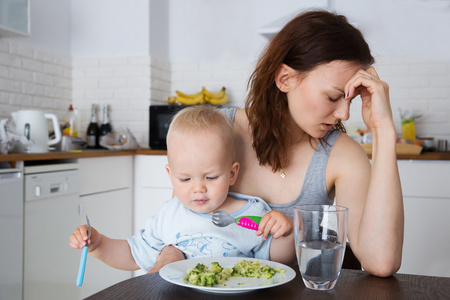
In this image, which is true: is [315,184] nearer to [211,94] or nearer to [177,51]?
[211,94]

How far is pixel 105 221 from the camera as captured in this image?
316cm

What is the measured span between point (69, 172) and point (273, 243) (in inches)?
70.9

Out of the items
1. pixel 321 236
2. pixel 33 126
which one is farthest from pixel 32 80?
pixel 321 236

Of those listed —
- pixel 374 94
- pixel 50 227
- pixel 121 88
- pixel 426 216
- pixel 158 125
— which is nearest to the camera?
pixel 374 94

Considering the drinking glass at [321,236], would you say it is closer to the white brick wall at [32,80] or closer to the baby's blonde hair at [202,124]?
the baby's blonde hair at [202,124]

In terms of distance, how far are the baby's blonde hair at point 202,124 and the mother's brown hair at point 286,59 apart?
0.17m

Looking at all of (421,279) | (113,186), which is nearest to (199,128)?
(421,279)

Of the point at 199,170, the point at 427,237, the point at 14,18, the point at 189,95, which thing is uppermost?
the point at 14,18

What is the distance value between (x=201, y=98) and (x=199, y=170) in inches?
103

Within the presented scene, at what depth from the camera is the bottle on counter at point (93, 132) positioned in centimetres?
377

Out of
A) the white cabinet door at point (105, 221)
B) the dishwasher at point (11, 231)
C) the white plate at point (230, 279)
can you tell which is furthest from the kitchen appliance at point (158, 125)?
the white plate at point (230, 279)

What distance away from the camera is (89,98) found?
392 centimetres

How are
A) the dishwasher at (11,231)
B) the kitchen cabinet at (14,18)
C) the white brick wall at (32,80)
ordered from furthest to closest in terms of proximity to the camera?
the white brick wall at (32,80)
the kitchen cabinet at (14,18)
the dishwasher at (11,231)

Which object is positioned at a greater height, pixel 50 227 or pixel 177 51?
pixel 177 51
